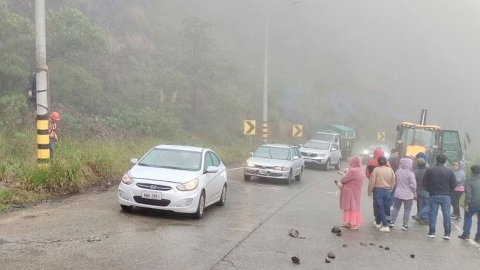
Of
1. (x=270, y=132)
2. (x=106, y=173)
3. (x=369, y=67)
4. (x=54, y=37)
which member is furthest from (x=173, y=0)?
(x=106, y=173)

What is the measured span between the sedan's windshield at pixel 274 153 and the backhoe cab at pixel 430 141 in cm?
558

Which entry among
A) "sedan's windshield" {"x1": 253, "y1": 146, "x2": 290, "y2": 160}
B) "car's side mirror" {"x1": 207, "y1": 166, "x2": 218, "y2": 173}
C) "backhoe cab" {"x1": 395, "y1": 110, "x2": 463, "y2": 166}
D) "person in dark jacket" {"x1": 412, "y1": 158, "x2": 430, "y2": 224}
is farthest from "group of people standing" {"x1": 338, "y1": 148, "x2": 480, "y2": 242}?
"backhoe cab" {"x1": 395, "y1": 110, "x2": 463, "y2": 166}

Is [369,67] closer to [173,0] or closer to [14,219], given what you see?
[173,0]

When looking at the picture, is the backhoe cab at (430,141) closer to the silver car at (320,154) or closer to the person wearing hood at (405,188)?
the silver car at (320,154)

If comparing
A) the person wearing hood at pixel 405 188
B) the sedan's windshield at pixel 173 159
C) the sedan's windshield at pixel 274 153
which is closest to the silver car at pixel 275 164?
the sedan's windshield at pixel 274 153

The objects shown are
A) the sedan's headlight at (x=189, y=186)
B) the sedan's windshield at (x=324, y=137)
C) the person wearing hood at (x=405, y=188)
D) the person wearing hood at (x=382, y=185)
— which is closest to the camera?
the sedan's headlight at (x=189, y=186)

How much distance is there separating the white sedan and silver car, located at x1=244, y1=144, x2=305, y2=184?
6893 mm

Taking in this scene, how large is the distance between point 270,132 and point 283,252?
34.2m

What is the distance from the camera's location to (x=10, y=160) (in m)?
13.5

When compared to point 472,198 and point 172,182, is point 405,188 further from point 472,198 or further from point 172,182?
point 172,182

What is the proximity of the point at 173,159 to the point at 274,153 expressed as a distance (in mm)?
9357

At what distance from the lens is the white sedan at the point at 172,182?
10.7 metres

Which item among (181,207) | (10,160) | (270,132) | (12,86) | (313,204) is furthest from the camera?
(270,132)

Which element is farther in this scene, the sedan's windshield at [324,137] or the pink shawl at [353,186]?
the sedan's windshield at [324,137]
